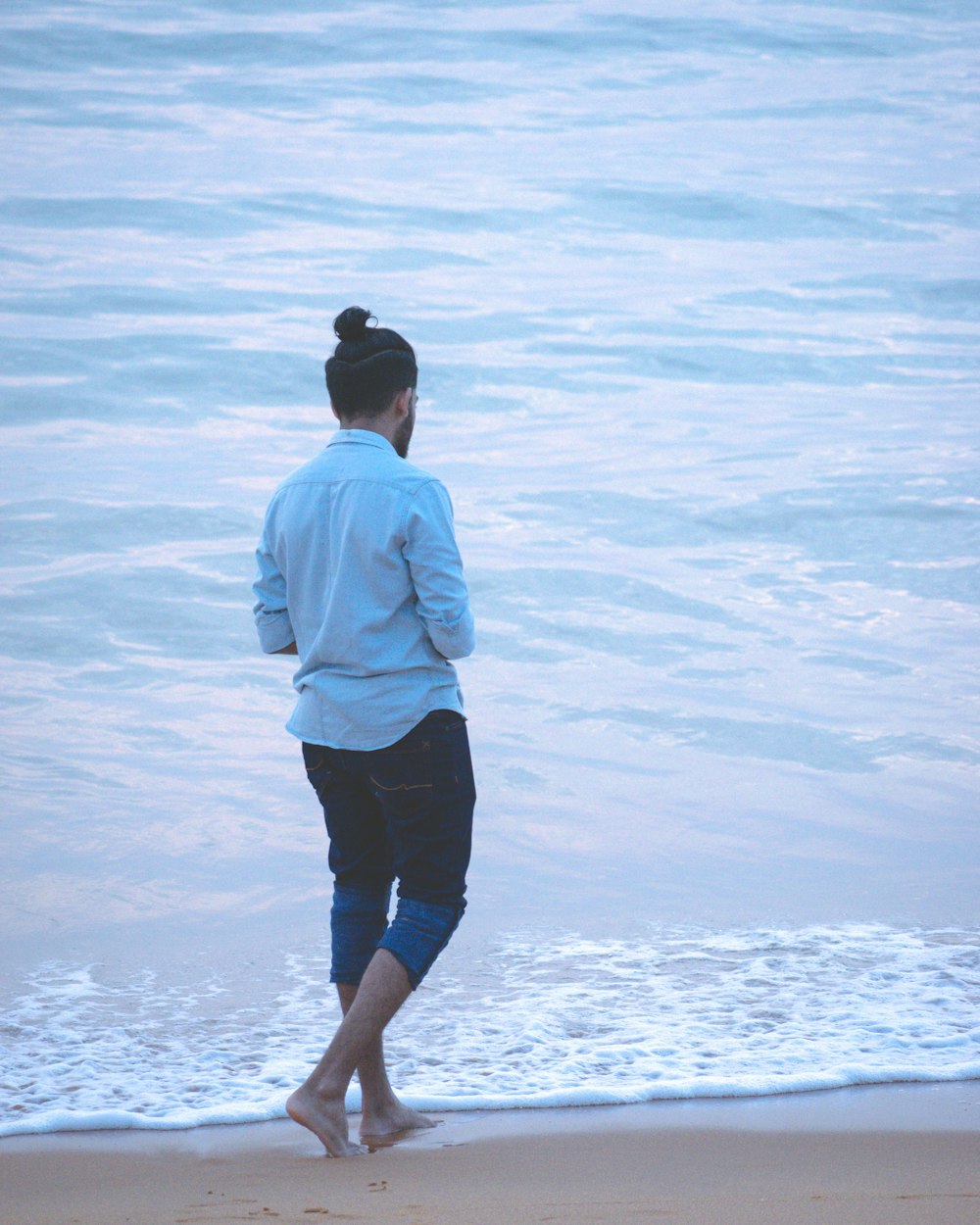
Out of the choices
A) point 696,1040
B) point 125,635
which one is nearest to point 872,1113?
point 696,1040

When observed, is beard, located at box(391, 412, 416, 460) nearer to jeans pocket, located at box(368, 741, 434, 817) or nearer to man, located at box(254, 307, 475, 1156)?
man, located at box(254, 307, 475, 1156)

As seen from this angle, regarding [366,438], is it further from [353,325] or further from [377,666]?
[377,666]

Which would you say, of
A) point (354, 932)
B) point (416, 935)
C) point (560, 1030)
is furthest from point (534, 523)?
point (416, 935)

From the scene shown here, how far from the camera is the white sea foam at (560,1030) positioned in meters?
3.35

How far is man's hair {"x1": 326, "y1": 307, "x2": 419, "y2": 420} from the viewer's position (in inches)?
117

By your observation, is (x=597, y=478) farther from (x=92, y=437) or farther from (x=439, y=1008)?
(x=439, y=1008)

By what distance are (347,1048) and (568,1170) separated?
49 cm

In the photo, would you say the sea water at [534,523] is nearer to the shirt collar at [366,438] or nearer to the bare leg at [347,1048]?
the bare leg at [347,1048]

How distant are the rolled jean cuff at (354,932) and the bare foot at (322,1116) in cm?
25

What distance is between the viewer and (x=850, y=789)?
6.00 meters

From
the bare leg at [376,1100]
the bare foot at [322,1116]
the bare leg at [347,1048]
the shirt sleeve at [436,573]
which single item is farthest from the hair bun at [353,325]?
the bare foot at [322,1116]

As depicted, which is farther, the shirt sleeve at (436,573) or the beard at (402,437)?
the beard at (402,437)

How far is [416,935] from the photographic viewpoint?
294 centimetres

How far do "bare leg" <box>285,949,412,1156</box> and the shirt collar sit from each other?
3.32ft
